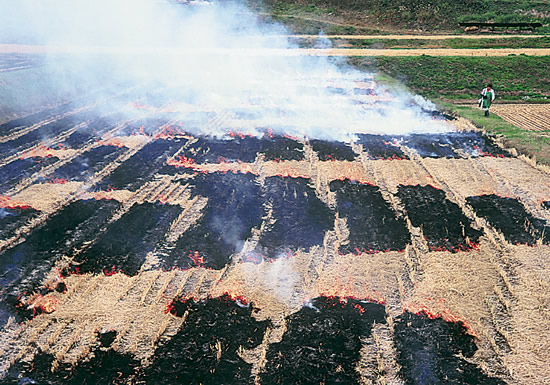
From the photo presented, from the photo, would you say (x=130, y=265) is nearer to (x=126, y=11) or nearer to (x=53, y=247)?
(x=53, y=247)

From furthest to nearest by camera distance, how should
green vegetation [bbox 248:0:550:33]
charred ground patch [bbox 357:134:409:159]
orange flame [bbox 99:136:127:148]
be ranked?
green vegetation [bbox 248:0:550:33] → orange flame [bbox 99:136:127:148] → charred ground patch [bbox 357:134:409:159]

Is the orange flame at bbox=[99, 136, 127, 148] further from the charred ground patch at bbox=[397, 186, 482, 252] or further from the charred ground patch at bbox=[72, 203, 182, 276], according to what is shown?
the charred ground patch at bbox=[397, 186, 482, 252]

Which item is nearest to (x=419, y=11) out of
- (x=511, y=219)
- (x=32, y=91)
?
(x=32, y=91)

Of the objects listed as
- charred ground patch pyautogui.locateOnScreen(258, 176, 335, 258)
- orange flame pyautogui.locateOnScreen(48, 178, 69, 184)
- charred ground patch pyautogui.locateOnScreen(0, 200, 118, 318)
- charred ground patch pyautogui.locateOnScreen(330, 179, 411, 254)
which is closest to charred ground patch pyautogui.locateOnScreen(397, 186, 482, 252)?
charred ground patch pyautogui.locateOnScreen(330, 179, 411, 254)

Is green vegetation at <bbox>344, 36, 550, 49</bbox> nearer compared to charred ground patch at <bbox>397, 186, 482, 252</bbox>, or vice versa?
charred ground patch at <bbox>397, 186, 482, 252</bbox>

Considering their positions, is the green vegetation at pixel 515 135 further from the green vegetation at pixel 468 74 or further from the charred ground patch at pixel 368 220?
the charred ground patch at pixel 368 220

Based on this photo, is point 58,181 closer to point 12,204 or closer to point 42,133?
point 12,204
